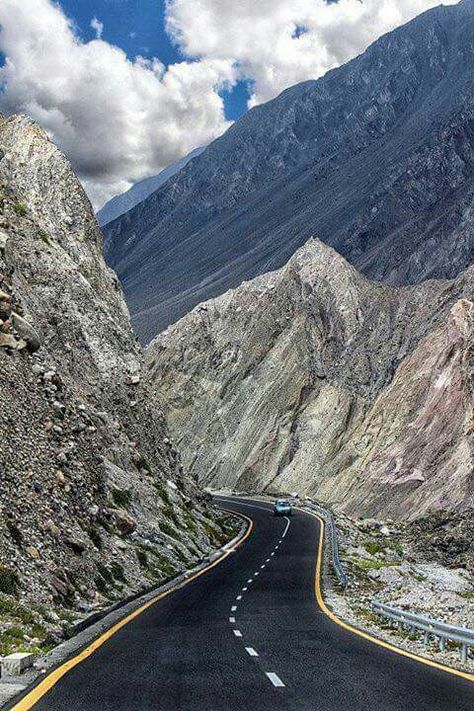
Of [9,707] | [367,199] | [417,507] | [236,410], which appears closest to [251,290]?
[236,410]

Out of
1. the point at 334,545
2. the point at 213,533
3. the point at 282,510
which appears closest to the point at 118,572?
the point at 334,545

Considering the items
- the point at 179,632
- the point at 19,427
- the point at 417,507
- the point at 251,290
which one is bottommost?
the point at 417,507

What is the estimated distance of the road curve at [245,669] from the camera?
8969mm

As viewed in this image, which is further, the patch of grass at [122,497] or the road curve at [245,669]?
the patch of grass at [122,497]

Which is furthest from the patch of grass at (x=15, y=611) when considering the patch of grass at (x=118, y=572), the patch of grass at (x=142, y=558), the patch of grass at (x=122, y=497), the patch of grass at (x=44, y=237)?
the patch of grass at (x=44, y=237)

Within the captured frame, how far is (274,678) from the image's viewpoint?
10.5m

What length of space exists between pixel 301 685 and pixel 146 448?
86.0 feet

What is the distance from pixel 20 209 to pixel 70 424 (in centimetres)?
1729

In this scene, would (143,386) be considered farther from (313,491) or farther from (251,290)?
(251,290)

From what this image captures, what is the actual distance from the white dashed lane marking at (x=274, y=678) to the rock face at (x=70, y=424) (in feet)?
15.5

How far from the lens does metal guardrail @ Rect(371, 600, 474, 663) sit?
12.4 m

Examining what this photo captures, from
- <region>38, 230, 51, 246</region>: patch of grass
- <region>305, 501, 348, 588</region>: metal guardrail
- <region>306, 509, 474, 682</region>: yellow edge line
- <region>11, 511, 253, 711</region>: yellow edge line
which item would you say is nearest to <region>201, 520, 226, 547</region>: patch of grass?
<region>305, 501, 348, 588</region>: metal guardrail

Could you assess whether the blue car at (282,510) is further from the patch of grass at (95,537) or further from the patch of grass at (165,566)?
the patch of grass at (95,537)

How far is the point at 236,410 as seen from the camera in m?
87.8
